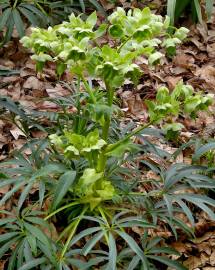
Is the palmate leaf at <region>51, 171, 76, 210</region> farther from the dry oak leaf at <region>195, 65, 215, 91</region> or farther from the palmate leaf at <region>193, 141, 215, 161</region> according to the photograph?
the dry oak leaf at <region>195, 65, 215, 91</region>

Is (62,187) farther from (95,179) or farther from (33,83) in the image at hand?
(33,83)

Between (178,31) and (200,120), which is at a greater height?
(178,31)

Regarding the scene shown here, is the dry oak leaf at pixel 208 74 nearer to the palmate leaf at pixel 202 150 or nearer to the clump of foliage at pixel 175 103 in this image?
the palmate leaf at pixel 202 150

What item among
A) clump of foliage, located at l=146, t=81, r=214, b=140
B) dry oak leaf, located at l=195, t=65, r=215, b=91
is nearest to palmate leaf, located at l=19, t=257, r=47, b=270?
clump of foliage, located at l=146, t=81, r=214, b=140

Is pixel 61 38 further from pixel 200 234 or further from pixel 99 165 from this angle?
pixel 200 234

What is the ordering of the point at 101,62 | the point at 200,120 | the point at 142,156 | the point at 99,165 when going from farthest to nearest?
1. the point at 200,120
2. the point at 142,156
3. the point at 99,165
4. the point at 101,62

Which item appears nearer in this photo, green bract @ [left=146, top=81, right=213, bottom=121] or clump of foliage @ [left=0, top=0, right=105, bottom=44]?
green bract @ [left=146, top=81, right=213, bottom=121]

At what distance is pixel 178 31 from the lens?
1.47 m

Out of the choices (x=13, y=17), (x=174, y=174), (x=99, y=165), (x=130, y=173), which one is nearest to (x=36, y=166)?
(x=99, y=165)

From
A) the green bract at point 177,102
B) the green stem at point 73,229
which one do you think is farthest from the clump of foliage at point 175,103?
the green stem at point 73,229

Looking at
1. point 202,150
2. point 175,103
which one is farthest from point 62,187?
point 202,150

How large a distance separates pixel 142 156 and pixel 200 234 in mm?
368

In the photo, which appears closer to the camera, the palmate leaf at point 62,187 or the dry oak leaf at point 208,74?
the palmate leaf at point 62,187

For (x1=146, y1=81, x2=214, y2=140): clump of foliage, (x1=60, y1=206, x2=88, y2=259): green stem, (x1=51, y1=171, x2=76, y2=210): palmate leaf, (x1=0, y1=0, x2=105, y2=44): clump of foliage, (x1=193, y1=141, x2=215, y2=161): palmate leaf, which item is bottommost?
(x1=60, y1=206, x2=88, y2=259): green stem
